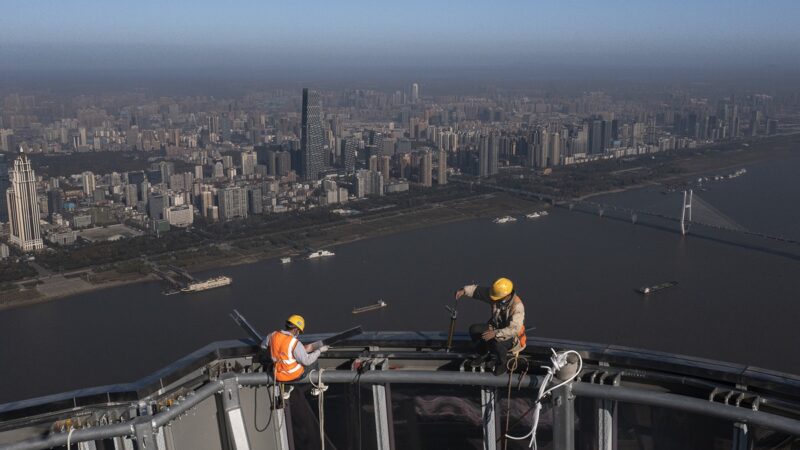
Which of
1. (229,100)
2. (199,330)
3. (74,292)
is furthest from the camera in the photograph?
(229,100)

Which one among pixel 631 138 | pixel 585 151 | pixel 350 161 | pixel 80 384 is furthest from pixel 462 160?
pixel 80 384

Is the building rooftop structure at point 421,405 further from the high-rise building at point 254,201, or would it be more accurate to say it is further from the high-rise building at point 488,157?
the high-rise building at point 488,157

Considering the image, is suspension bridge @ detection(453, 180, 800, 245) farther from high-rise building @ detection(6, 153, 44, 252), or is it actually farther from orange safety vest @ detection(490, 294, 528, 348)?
orange safety vest @ detection(490, 294, 528, 348)

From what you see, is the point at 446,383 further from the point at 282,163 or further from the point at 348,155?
the point at 348,155

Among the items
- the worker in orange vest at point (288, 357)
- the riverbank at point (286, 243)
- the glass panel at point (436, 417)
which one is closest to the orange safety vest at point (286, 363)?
the worker in orange vest at point (288, 357)

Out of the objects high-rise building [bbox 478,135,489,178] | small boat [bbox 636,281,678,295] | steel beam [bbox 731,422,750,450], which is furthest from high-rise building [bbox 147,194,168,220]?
steel beam [bbox 731,422,750,450]

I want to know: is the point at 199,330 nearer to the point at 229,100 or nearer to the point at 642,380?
the point at 642,380
